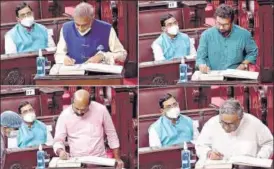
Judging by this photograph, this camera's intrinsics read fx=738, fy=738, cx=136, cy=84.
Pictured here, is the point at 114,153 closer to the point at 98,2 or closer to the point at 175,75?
the point at 175,75

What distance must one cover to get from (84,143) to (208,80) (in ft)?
2.38

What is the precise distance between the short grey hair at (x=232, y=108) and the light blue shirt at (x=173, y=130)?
20 cm

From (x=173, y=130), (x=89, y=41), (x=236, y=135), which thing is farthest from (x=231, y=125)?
(x=89, y=41)

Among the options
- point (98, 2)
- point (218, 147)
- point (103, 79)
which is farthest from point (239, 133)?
point (98, 2)

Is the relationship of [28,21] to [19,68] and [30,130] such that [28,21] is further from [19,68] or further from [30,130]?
[30,130]

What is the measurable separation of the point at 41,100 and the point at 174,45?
76cm

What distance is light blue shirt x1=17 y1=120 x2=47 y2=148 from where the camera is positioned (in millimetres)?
3916

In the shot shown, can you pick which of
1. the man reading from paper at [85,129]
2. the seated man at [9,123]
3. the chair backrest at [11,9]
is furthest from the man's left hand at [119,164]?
the chair backrest at [11,9]

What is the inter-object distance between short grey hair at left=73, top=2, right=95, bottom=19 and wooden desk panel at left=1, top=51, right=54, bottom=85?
10.4 inches

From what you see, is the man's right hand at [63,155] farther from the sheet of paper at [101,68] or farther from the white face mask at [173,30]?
the white face mask at [173,30]

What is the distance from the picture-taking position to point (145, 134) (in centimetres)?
387

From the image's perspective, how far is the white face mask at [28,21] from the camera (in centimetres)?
394

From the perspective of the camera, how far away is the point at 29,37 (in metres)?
3.94

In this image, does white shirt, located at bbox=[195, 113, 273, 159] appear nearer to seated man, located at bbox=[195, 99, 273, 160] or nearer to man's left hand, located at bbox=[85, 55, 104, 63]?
seated man, located at bbox=[195, 99, 273, 160]
